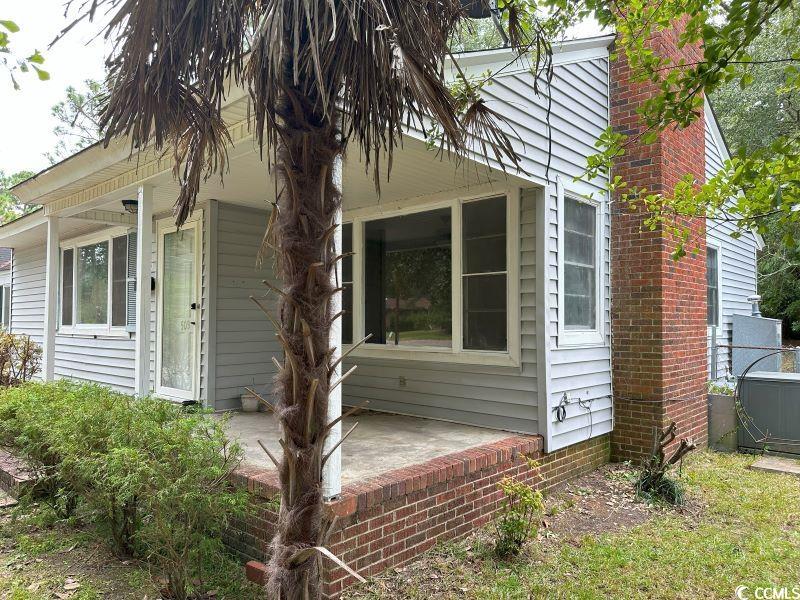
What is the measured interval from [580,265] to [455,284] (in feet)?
4.42

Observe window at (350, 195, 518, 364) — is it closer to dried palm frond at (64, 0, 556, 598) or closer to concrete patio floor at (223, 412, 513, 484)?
concrete patio floor at (223, 412, 513, 484)

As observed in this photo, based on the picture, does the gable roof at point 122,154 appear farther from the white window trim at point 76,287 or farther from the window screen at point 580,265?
the window screen at point 580,265

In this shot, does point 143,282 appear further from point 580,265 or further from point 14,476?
point 580,265

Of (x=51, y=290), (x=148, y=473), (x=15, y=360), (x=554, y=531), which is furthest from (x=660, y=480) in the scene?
(x=15, y=360)

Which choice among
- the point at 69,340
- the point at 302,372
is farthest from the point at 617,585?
the point at 69,340

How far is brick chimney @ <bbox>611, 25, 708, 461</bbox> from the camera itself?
584 centimetres

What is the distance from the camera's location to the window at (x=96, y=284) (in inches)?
312

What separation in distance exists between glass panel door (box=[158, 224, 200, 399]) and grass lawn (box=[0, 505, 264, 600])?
94.6 inches

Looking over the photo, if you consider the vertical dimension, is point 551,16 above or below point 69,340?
above

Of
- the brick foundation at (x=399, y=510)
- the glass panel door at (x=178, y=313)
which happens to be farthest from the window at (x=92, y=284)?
the brick foundation at (x=399, y=510)

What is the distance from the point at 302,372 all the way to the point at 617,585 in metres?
2.59

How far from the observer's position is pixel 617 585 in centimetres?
343

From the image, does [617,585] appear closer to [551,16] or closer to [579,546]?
[579,546]

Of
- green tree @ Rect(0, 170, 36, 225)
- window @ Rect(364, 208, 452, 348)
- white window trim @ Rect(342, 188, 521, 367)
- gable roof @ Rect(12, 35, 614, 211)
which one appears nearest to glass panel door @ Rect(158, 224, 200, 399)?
gable roof @ Rect(12, 35, 614, 211)
